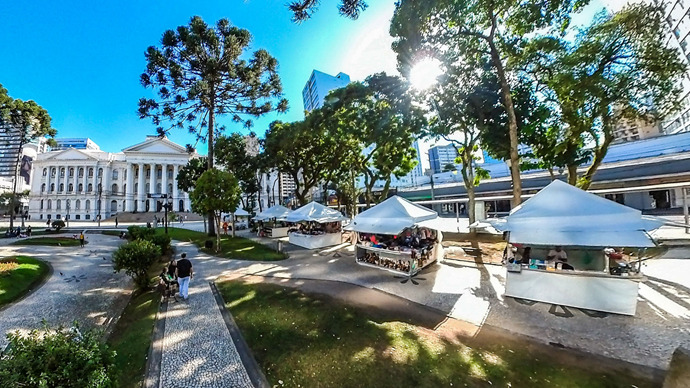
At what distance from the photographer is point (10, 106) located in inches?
936

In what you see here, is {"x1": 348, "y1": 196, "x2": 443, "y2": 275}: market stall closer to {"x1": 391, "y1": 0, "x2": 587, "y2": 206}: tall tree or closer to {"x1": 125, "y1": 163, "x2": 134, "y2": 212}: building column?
{"x1": 391, "y1": 0, "x2": 587, "y2": 206}: tall tree

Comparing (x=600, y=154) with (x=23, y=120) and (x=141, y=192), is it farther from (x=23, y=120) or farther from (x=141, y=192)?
(x=141, y=192)

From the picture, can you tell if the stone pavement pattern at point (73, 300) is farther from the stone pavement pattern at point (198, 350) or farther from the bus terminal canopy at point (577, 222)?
the bus terminal canopy at point (577, 222)

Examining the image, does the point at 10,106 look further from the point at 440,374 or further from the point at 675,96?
the point at 675,96

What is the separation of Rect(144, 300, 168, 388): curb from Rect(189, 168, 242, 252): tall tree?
9489mm

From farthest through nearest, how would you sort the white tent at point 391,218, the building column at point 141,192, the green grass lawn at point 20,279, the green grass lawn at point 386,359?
1. the building column at point 141,192
2. the white tent at point 391,218
3. the green grass lawn at point 20,279
4. the green grass lawn at point 386,359

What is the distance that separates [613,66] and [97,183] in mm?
101093

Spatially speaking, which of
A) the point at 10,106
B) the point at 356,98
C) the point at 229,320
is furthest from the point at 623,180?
the point at 10,106

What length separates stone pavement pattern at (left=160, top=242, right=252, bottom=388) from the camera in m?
4.33

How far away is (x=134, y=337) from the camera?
6.00 metres

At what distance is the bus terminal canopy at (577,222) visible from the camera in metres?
6.05

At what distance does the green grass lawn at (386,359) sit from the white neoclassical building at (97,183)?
81.4 meters

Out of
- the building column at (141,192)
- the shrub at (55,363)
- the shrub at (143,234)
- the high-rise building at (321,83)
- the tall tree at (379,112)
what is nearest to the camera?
the shrub at (55,363)


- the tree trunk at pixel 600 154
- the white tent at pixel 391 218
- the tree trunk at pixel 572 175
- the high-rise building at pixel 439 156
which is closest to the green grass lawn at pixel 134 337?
Answer: the white tent at pixel 391 218
